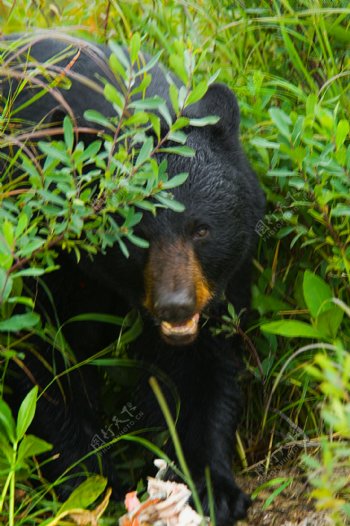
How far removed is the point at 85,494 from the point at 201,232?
927 millimetres

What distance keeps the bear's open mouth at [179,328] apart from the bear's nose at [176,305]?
46 millimetres

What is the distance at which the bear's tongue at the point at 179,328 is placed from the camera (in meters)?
3.06

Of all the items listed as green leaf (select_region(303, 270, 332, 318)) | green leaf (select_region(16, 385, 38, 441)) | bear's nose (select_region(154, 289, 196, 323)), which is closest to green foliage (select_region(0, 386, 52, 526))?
green leaf (select_region(16, 385, 38, 441))

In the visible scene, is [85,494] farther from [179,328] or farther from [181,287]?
[181,287]

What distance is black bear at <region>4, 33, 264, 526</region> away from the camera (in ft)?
10.2

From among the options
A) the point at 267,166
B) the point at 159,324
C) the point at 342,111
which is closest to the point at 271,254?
the point at 267,166

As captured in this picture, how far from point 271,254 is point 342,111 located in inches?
24.8

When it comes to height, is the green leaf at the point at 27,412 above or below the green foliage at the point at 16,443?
above

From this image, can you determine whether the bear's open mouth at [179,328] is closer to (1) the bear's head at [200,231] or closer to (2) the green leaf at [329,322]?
(1) the bear's head at [200,231]

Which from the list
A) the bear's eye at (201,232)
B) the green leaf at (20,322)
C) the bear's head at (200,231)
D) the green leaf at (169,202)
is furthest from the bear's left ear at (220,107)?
the green leaf at (20,322)

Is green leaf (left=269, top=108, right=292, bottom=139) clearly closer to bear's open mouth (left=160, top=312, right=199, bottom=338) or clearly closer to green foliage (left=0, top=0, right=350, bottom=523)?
green foliage (left=0, top=0, right=350, bottom=523)

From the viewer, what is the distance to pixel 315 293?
3443 millimetres

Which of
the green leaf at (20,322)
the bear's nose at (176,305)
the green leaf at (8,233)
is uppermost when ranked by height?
the green leaf at (8,233)

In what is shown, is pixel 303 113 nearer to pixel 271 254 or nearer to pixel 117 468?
pixel 271 254
